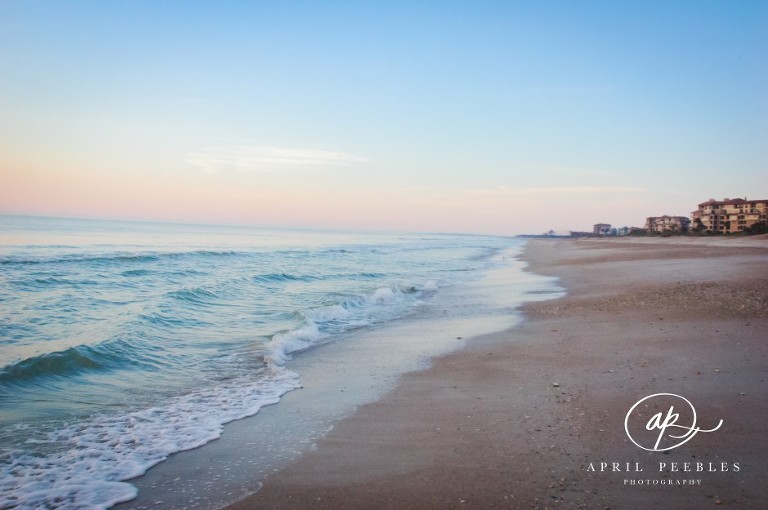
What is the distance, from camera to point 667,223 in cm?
11450

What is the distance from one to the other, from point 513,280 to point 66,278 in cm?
1793

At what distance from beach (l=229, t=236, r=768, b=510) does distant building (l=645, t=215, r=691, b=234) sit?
112m

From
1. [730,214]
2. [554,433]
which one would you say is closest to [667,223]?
[730,214]

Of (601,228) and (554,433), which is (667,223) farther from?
(554,433)

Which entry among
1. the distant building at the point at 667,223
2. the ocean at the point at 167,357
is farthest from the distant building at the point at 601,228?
the ocean at the point at 167,357

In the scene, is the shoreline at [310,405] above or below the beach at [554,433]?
below

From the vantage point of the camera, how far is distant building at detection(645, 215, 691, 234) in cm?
10850

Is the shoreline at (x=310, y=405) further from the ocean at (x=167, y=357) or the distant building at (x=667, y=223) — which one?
the distant building at (x=667, y=223)

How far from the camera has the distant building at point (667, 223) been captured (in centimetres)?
10850

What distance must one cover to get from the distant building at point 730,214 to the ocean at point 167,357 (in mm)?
86748

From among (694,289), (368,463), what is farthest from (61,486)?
(694,289)

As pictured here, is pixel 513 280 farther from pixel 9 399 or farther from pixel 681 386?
pixel 9 399

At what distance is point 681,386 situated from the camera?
5.41 metres

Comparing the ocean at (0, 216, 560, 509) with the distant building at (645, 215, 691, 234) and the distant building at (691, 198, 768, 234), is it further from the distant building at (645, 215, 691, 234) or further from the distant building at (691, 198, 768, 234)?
the distant building at (645, 215, 691, 234)
